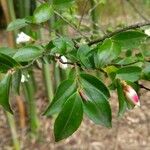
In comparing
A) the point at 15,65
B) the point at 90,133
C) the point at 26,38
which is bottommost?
the point at 90,133

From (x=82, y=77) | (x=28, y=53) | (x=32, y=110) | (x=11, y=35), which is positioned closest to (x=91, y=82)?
(x=82, y=77)

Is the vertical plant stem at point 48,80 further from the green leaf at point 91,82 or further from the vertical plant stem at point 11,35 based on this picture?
the green leaf at point 91,82

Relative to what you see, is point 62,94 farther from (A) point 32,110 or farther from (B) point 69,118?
(A) point 32,110

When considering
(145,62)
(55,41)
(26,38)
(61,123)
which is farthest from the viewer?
(26,38)

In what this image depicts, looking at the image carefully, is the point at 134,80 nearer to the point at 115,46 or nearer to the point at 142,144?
the point at 115,46

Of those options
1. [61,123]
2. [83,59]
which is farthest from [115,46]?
[61,123]
